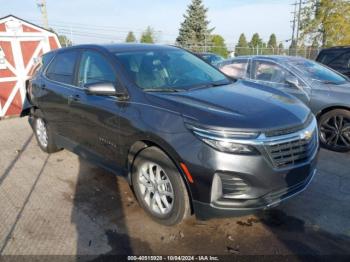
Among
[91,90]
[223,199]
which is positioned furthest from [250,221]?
[91,90]

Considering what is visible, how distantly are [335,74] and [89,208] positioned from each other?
16.7 ft

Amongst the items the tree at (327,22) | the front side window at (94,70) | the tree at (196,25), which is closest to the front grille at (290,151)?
the front side window at (94,70)

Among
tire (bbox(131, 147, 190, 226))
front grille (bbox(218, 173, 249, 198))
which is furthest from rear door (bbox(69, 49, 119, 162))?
front grille (bbox(218, 173, 249, 198))

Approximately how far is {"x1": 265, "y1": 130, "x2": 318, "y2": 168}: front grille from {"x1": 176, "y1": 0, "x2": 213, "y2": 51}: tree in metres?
42.0

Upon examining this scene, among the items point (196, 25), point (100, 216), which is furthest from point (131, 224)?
point (196, 25)

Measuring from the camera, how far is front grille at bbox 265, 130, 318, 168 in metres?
2.70

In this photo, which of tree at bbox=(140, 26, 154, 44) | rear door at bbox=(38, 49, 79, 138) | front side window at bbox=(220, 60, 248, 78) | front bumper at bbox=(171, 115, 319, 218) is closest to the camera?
front bumper at bbox=(171, 115, 319, 218)

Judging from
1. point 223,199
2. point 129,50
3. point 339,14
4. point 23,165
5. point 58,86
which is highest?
point 339,14

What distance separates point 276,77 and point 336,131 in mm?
1497

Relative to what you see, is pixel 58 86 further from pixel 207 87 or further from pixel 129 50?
pixel 207 87

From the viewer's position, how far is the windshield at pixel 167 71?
3480mm

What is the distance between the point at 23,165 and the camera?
5.08m

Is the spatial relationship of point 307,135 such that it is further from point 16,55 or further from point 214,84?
point 16,55

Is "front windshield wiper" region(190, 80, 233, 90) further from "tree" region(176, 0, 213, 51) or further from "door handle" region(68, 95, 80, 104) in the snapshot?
"tree" region(176, 0, 213, 51)
